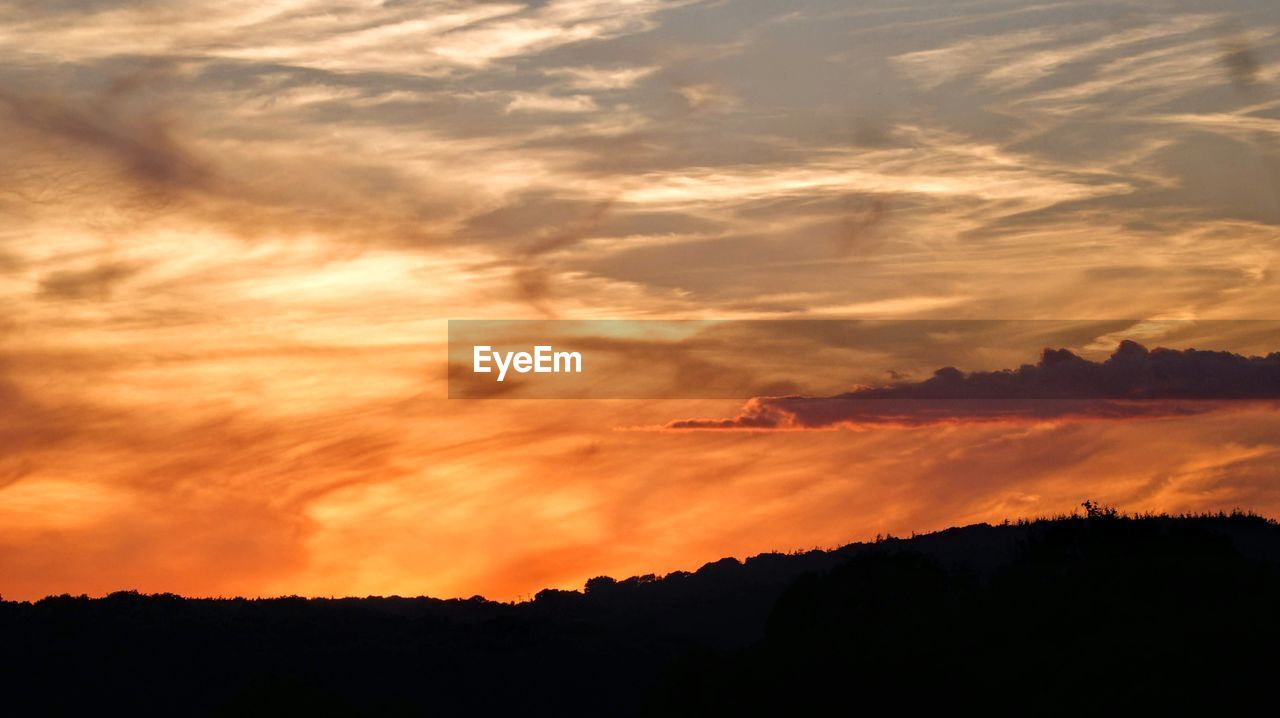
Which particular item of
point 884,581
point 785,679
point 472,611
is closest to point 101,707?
point 472,611

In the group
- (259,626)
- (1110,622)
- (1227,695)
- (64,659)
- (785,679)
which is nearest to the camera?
(1227,695)

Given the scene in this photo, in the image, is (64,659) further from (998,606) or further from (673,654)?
(998,606)

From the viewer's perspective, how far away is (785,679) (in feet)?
A: 129

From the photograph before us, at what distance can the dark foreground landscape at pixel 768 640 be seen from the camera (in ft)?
114

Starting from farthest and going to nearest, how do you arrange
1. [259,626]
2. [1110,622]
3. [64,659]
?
[259,626]
[64,659]
[1110,622]

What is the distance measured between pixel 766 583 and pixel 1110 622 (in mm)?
23379

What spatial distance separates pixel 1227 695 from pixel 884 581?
1737 cm

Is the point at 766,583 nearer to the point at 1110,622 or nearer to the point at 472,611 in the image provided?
the point at 472,611

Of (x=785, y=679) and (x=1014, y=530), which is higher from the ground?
(x=1014, y=530)

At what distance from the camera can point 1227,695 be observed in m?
30.8

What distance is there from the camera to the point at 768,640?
1786 inches

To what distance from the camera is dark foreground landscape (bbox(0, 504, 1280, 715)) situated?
34719 mm

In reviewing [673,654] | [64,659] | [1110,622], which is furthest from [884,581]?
[64,659]

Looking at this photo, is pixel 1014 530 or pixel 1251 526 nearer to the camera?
pixel 1251 526
